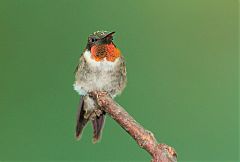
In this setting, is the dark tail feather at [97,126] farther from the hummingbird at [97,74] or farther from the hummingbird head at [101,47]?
the hummingbird head at [101,47]

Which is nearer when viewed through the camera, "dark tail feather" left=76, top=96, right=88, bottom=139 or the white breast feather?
"dark tail feather" left=76, top=96, right=88, bottom=139

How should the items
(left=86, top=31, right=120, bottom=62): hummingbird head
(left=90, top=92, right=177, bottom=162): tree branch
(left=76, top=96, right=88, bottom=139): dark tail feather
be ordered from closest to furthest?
(left=90, top=92, right=177, bottom=162): tree branch < (left=76, top=96, right=88, bottom=139): dark tail feather < (left=86, top=31, right=120, bottom=62): hummingbird head

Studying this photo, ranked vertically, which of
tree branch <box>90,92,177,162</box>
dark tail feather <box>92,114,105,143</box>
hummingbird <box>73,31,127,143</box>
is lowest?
tree branch <box>90,92,177,162</box>

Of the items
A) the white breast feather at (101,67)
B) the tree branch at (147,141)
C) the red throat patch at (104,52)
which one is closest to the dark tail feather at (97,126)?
the white breast feather at (101,67)

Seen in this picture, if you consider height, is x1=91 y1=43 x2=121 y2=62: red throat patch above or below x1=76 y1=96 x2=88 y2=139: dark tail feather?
above

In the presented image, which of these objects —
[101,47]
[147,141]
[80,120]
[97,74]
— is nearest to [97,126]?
[80,120]

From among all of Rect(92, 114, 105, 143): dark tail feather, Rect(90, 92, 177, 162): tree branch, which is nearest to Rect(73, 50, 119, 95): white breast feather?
Rect(92, 114, 105, 143): dark tail feather

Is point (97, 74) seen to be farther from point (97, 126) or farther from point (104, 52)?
point (97, 126)

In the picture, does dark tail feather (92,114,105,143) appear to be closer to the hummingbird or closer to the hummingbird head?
the hummingbird
